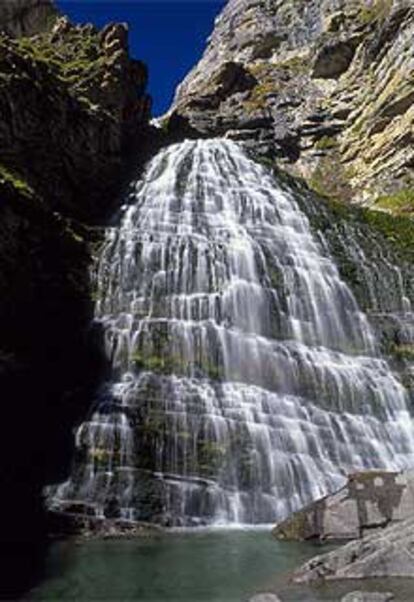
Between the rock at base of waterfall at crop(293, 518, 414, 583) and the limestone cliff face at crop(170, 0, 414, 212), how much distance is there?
118ft

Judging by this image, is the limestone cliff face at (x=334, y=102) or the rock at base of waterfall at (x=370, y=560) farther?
the limestone cliff face at (x=334, y=102)

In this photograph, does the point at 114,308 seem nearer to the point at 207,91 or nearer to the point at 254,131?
the point at 254,131

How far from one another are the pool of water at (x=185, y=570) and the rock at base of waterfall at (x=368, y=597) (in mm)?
208

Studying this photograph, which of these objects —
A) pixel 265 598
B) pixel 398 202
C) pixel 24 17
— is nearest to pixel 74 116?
pixel 398 202

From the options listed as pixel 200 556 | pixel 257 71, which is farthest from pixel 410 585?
pixel 257 71

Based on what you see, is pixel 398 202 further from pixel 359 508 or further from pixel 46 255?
pixel 359 508

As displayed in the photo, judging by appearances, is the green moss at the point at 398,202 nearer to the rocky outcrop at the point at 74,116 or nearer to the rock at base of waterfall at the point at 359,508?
the rocky outcrop at the point at 74,116

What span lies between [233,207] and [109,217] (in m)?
6.04

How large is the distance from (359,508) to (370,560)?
15.4 feet

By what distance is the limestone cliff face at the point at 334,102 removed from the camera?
5247 cm

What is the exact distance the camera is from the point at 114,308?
1114 inches

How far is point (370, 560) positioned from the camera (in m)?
12.3

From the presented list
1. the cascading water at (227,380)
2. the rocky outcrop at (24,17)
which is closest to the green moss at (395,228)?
Result: the cascading water at (227,380)

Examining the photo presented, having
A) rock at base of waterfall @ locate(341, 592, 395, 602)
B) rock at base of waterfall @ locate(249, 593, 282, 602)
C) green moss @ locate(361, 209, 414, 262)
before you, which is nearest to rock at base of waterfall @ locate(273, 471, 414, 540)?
A: rock at base of waterfall @ locate(249, 593, 282, 602)
